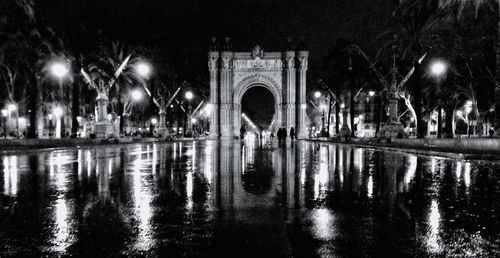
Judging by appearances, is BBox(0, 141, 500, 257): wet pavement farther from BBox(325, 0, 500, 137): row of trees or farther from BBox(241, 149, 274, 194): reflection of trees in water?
BBox(325, 0, 500, 137): row of trees

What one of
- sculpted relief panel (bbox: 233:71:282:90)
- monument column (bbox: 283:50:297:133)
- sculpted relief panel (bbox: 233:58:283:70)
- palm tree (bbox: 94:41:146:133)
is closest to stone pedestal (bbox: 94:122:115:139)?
palm tree (bbox: 94:41:146:133)

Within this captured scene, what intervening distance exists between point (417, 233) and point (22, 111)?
266 feet

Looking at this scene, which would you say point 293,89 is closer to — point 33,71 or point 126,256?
point 33,71

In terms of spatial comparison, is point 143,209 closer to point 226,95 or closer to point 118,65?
point 118,65

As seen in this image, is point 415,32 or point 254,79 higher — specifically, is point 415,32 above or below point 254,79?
below

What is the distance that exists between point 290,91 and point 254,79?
266 inches

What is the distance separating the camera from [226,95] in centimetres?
8081

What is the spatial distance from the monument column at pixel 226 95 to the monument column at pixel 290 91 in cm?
979

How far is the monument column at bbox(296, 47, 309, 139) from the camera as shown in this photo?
80.0 metres

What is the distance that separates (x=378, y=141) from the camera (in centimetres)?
3425

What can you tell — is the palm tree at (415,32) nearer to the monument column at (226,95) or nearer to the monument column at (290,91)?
the monument column at (290,91)

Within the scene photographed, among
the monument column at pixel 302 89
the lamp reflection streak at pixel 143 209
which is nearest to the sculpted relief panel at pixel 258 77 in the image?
the monument column at pixel 302 89

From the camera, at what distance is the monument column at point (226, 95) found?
79925mm

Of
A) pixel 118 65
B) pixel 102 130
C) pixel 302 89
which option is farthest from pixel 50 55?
pixel 302 89
